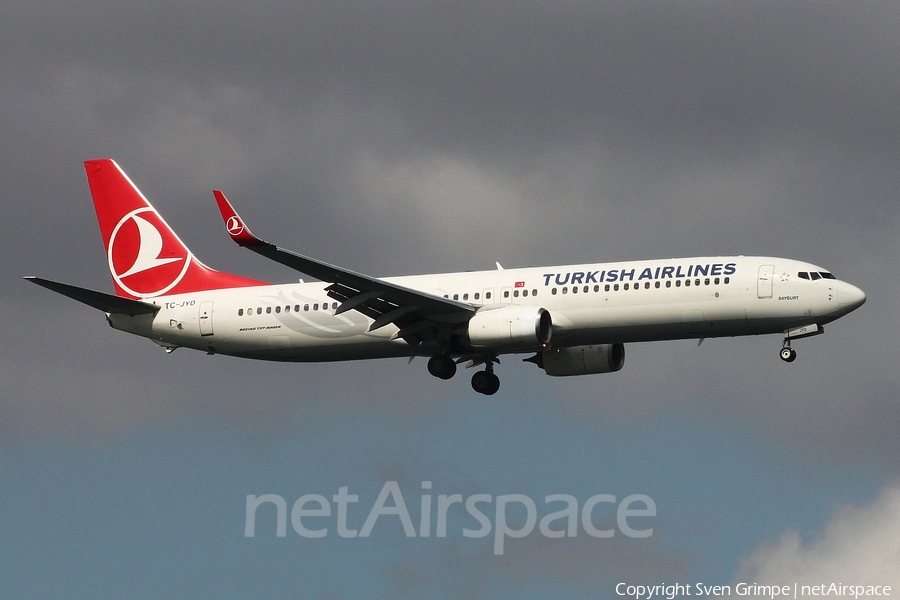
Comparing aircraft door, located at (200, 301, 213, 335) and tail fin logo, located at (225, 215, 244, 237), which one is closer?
tail fin logo, located at (225, 215, 244, 237)

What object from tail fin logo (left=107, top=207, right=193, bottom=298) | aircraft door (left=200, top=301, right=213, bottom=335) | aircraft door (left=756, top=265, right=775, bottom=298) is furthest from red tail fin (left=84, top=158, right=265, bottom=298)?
aircraft door (left=756, top=265, right=775, bottom=298)

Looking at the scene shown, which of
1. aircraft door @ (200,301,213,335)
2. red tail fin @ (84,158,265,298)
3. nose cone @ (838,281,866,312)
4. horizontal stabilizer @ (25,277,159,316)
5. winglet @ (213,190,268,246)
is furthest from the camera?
red tail fin @ (84,158,265,298)

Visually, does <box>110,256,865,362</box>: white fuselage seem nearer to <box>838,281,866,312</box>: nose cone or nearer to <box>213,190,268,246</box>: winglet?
<box>838,281,866,312</box>: nose cone

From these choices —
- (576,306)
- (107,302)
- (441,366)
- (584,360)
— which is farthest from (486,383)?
(107,302)

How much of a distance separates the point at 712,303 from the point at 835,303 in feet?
14.3

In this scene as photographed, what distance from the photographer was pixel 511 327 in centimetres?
5569

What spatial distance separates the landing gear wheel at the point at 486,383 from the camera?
61.3m

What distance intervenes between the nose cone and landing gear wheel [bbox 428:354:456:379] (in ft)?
48.7

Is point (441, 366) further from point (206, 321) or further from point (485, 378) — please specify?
point (206, 321)

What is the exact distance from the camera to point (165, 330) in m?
62.4

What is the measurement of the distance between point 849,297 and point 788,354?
2.96 m

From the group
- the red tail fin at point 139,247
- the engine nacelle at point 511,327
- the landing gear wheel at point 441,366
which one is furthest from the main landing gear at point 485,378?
the red tail fin at point 139,247

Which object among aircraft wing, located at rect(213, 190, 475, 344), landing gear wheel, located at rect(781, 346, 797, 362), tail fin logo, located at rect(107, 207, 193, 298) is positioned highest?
tail fin logo, located at rect(107, 207, 193, 298)

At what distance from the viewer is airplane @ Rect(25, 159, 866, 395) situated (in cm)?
5491
